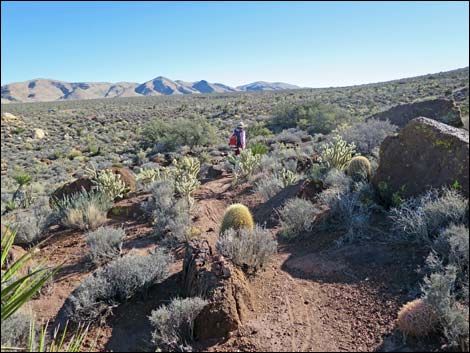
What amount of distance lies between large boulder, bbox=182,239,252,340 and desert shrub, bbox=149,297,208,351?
0.27 ft

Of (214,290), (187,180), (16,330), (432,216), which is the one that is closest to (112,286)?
(16,330)

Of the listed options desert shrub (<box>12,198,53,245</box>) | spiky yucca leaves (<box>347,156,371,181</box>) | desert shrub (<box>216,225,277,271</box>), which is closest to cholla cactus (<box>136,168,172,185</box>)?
desert shrub (<box>12,198,53,245</box>)

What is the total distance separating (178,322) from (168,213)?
3549mm

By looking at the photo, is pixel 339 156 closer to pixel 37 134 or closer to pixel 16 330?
pixel 16 330

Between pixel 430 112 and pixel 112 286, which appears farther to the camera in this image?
pixel 430 112

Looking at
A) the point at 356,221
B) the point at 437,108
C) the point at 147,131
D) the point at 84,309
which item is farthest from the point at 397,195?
the point at 147,131

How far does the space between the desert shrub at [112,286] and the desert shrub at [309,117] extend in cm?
1599

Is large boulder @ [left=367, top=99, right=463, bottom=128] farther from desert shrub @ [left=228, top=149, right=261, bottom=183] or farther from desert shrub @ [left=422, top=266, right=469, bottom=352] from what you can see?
desert shrub @ [left=422, top=266, right=469, bottom=352]

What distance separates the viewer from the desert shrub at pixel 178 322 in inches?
130

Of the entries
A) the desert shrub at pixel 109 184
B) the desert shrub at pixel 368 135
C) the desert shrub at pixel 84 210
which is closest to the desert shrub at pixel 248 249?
the desert shrub at pixel 84 210

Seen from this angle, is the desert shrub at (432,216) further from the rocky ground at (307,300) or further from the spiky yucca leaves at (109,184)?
the spiky yucca leaves at (109,184)

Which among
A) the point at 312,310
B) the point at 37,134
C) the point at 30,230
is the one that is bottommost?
the point at 312,310

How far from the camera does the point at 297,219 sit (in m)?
5.87

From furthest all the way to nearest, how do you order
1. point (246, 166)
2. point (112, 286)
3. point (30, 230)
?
point (246, 166)
point (30, 230)
point (112, 286)
